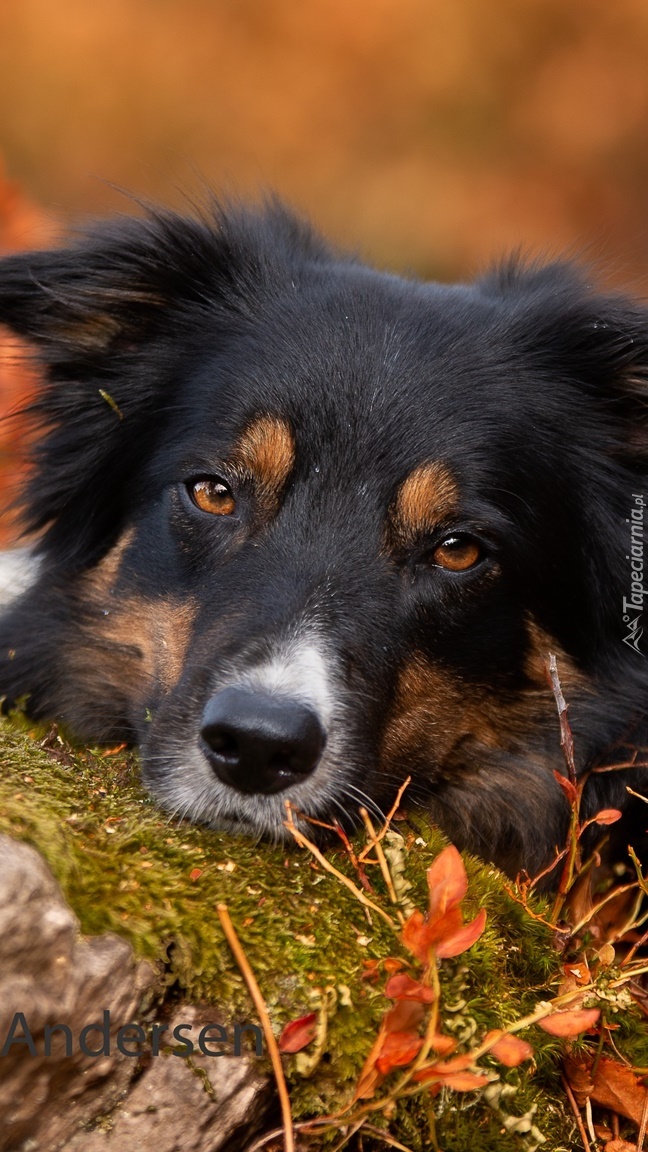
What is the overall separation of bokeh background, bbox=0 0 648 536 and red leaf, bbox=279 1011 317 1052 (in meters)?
12.9

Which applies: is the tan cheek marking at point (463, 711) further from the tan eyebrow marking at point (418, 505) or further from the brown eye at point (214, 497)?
the brown eye at point (214, 497)

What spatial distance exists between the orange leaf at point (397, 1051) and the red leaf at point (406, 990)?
0.08m

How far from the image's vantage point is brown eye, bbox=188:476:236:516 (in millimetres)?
3483

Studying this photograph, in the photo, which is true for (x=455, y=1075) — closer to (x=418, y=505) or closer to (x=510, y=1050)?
(x=510, y=1050)

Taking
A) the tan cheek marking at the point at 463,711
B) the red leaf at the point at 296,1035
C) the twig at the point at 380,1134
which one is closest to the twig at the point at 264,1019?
the red leaf at the point at 296,1035

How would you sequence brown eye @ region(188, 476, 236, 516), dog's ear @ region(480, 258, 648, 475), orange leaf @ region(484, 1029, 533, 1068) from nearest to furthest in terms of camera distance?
orange leaf @ region(484, 1029, 533, 1068) → brown eye @ region(188, 476, 236, 516) → dog's ear @ region(480, 258, 648, 475)

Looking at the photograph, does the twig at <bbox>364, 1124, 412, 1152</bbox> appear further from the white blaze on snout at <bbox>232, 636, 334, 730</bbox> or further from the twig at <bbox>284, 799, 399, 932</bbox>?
the white blaze on snout at <bbox>232, 636, 334, 730</bbox>

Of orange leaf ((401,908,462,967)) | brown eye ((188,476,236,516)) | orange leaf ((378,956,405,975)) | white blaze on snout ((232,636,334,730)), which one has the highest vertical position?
brown eye ((188,476,236,516))

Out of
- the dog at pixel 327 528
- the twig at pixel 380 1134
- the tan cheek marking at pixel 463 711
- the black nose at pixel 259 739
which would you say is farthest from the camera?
the tan cheek marking at pixel 463 711

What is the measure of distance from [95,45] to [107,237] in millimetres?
12657

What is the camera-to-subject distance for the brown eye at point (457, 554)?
3410 mm

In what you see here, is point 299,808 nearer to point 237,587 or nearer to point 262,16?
point 237,587

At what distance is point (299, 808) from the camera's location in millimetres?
2928

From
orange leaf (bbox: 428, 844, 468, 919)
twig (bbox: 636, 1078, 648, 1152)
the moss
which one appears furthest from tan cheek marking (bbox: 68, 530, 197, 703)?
twig (bbox: 636, 1078, 648, 1152)
